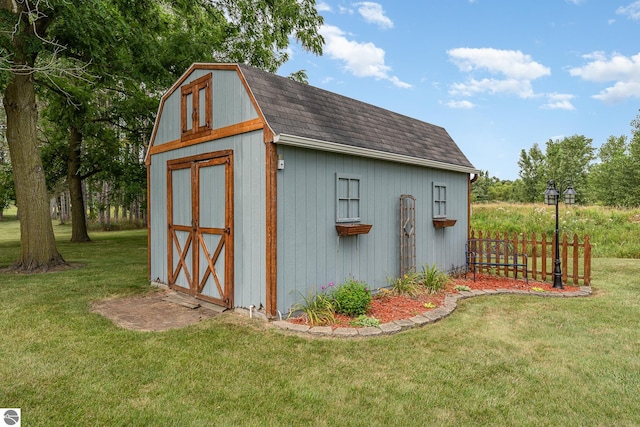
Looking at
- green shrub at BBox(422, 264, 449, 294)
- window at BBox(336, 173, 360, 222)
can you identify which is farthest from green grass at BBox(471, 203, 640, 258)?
window at BBox(336, 173, 360, 222)

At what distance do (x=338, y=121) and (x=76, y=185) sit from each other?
14.3 meters

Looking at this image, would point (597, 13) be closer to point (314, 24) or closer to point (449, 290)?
point (314, 24)

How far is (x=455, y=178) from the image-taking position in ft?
27.5

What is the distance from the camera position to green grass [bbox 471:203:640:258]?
1194 cm

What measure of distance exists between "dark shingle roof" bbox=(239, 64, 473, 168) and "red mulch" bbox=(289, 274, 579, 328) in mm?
2559

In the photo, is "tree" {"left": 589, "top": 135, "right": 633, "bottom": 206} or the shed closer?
the shed

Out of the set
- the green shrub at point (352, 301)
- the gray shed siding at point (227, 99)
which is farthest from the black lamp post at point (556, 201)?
the gray shed siding at point (227, 99)

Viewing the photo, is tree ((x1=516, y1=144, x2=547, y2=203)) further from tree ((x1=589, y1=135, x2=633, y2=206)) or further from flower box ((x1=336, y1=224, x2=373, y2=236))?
flower box ((x1=336, y1=224, x2=373, y2=236))

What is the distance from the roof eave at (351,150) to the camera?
4582 millimetres

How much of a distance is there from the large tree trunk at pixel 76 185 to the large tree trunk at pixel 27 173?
279 inches

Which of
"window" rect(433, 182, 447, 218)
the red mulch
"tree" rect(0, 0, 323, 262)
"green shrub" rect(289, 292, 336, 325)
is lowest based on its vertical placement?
the red mulch

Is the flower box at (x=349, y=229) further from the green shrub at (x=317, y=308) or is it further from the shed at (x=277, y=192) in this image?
the green shrub at (x=317, y=308)
